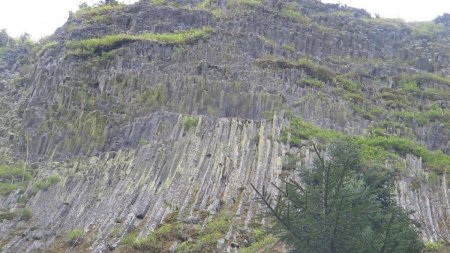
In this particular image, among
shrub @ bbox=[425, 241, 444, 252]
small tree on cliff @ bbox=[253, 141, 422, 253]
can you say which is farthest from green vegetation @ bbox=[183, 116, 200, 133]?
small tree on cliff @ bbox=[253, 141, 422, 253]

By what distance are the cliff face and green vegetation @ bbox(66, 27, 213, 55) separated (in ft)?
0.44

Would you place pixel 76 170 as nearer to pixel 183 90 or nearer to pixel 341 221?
pixel 183 90

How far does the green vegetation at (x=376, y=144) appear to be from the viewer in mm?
37688

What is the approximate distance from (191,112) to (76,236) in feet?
42.7

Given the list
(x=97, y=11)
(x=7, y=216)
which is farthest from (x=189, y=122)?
(x=97, y=11)

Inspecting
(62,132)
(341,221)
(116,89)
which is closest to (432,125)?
(116,89)

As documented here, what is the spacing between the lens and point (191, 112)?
4256 cm

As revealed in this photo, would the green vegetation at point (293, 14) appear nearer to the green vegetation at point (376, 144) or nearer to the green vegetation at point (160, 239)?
the green vegetation at point (376, 144)

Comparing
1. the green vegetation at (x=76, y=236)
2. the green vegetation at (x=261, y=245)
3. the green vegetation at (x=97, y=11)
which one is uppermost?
the green vegetation at (x=97, y=11)

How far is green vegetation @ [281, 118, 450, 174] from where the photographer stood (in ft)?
124

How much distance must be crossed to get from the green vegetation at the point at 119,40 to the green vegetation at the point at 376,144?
43.4 feet

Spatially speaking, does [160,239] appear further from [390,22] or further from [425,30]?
[390,22]

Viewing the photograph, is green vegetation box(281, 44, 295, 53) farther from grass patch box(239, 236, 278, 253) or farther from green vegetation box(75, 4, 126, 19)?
grass patch box(239, 236, 278, 253)

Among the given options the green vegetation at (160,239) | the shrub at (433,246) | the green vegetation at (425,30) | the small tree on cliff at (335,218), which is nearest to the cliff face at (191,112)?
the green vegetation at (160,239)
